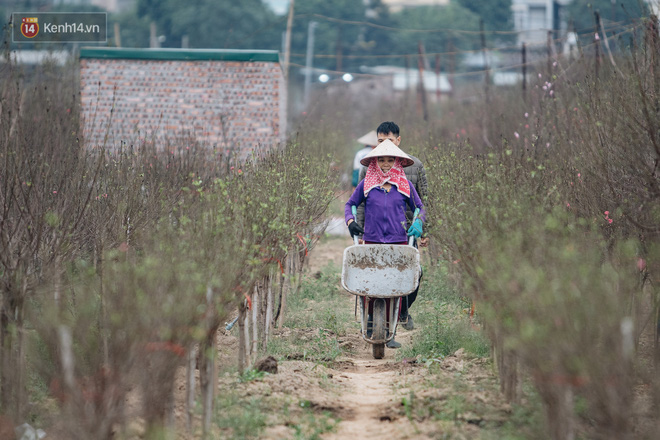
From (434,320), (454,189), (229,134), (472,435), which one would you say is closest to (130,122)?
(229,134)

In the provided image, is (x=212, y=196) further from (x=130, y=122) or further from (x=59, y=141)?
(x=130, y=122)

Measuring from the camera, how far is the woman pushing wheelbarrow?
7.95m

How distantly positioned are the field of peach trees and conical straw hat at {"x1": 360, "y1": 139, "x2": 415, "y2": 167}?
508mm

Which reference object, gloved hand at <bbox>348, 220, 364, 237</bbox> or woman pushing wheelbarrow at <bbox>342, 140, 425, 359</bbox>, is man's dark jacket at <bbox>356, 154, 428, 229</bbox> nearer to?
woman pushing wheelbarrow at <bbox>342, 140, 425, 359</bbox>

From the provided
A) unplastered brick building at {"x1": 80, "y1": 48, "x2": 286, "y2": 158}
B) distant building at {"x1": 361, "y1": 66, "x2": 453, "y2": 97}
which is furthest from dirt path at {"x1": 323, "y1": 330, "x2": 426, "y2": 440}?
distant building at {"x1": 361, "y1": 66, "x2": 453, "y2": 97}

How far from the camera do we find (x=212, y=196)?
6.17 meters

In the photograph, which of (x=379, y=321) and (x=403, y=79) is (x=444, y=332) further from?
(x=403, y=79)

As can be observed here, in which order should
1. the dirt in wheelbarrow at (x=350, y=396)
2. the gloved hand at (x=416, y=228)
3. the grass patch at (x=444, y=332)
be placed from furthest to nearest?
the gloved hand at (x=416, y=228), the grass patch at (x=444, y=332), the dirt in wheelbarrow at (x=350, y=396)

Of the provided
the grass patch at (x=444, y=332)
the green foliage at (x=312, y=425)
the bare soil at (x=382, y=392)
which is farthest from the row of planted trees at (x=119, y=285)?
the grass patch at (x=444, y=332)

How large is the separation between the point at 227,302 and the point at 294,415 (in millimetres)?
956

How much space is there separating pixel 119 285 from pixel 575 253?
2666 mm

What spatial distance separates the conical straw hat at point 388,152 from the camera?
27.0 feet

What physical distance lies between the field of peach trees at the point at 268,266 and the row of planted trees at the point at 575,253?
0.05ft

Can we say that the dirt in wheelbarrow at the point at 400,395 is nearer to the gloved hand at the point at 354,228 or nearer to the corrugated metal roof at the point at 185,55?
the gloved hand at the point at 354,228
